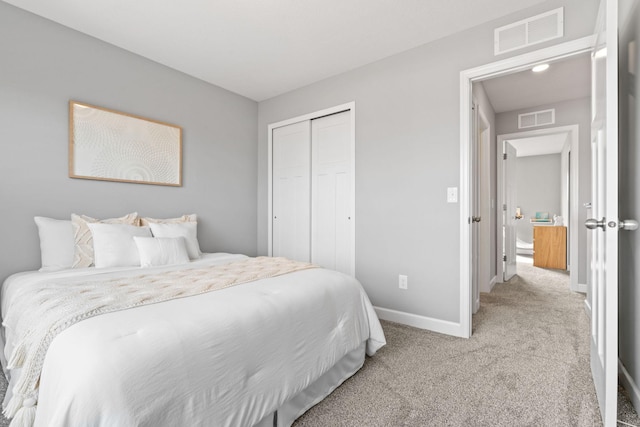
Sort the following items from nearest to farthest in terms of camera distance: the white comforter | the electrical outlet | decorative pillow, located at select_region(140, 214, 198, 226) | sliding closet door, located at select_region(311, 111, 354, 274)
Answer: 1. the white comforter
2. decorative pillow, located at select_region(140, 214, 198, 226)
3. the electrical outlet
4. sliding closet door, located at select_region(311, 111, 354, 274)

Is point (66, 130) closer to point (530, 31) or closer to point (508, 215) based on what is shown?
point (530, 31)

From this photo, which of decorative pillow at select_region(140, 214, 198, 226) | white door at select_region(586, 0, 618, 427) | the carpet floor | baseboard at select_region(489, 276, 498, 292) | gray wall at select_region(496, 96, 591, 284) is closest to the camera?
white door at select_region(586, 0, 618, 427)

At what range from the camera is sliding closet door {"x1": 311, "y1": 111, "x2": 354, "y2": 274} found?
129 inches

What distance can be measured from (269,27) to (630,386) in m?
3.24

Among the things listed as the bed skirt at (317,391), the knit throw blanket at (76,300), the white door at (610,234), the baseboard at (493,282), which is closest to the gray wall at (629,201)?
the white door at (610,234)

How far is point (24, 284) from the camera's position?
5.76 feet

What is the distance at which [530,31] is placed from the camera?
7.36 ft

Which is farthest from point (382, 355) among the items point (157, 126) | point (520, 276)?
point (520, 276)

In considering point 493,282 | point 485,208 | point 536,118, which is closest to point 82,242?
point 485,208

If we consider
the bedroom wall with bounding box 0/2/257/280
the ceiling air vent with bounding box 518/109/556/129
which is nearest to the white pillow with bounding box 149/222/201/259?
the bedroom wall with bounding box 0/2/257/280

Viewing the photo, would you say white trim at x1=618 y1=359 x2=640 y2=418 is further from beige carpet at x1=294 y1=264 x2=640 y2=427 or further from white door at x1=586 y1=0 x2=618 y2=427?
white door at x1=586 y1=0 x2=618 y2=427

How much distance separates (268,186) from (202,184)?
83cm

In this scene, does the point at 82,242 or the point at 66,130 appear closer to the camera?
the point at 82,242

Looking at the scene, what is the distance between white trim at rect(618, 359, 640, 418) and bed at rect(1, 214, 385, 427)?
52.3 inches
